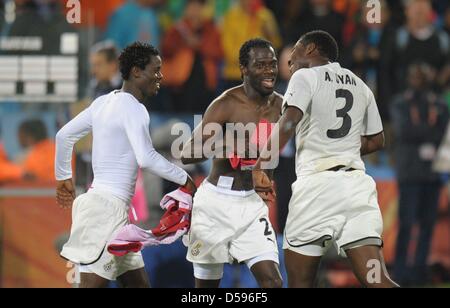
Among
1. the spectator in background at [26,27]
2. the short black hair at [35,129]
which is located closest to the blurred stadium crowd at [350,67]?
the spectator in background at [26,27]

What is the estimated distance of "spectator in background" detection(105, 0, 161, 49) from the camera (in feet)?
45.1

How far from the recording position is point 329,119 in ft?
25.3

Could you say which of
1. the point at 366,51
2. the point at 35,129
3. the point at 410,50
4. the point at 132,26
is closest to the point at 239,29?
the point at 132,26

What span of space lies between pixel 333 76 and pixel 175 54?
Answer: 6.36 metres

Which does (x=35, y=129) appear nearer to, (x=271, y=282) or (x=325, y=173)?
(x=271, y=282)

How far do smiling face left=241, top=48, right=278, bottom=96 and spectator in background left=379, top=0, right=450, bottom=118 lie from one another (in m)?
6.25

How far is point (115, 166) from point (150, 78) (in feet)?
2.29

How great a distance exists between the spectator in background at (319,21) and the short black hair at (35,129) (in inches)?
140

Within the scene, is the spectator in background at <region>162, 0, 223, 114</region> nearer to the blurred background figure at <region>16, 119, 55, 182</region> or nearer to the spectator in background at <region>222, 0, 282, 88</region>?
the spectator in background at <region>222, 0, 282, 88</region>

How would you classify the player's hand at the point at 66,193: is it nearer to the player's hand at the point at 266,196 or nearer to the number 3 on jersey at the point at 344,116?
the player's hand at the point at 266,196

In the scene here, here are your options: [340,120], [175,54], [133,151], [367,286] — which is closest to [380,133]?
[340,120]

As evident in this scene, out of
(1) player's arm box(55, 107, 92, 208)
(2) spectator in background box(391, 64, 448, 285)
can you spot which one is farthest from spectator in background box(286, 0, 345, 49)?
(1) player's arm box(55, 107, 92, 208)

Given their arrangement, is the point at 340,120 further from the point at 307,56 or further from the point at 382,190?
the point at 382,190

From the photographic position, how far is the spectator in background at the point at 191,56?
13.9m
